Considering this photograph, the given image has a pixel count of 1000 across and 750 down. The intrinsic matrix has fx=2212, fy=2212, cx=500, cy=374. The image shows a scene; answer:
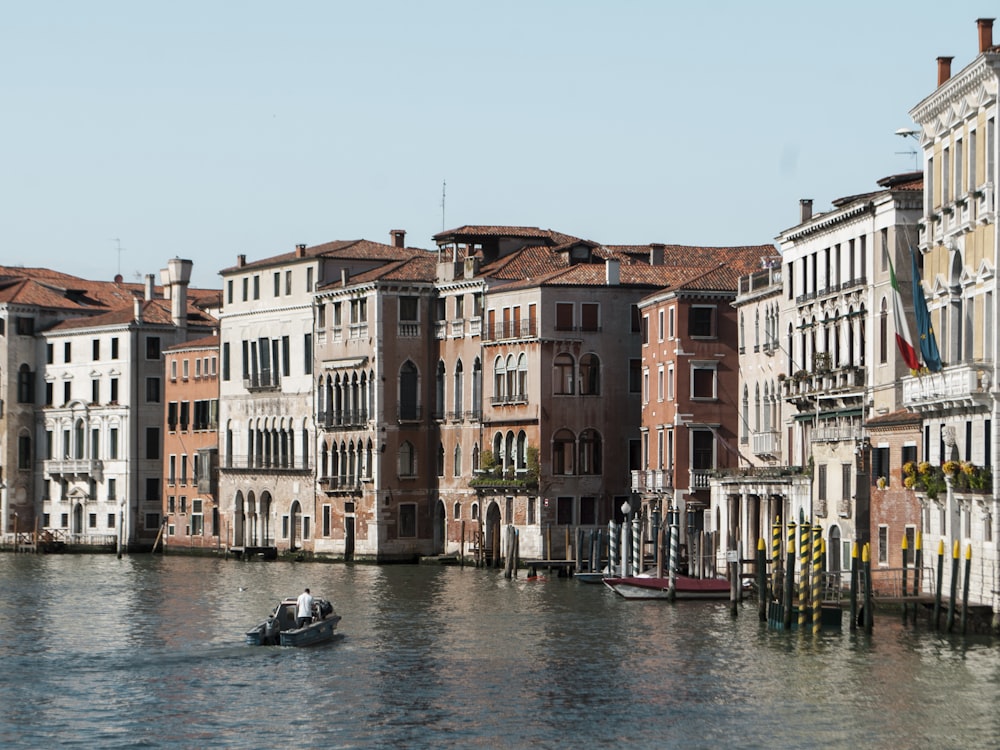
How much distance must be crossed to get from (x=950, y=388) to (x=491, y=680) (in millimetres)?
11543

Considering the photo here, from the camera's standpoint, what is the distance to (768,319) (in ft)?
216

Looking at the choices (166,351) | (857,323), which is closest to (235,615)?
(857,323)

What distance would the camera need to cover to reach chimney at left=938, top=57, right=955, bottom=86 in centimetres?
4950

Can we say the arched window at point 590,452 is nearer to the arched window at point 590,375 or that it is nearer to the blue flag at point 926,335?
the arched window at point 590,375

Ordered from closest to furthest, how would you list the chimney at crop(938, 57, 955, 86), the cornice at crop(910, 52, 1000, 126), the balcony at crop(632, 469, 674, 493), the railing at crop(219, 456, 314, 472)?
the cornice at crop(910, 52, 1000, 126)
the chimney at crop(938, 57, 955, 86)
the balcony at crop(632, 469, 674, 493)
the railing at crop(219, 456, 314, 472)

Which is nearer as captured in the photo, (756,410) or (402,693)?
(402,693)

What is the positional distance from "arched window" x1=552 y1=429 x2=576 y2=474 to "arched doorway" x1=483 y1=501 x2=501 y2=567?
2.90 meters

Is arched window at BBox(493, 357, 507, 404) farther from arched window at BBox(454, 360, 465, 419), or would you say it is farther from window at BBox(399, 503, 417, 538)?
window at BBox(399, 503, 417, 538)

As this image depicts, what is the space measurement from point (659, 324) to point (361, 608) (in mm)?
18731

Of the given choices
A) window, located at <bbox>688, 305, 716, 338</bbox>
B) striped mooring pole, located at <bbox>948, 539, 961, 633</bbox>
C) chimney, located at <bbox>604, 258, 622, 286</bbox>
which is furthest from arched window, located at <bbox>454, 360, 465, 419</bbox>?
striped mooring pole, located at <bbox>948, 539, 961, 633</bbox>

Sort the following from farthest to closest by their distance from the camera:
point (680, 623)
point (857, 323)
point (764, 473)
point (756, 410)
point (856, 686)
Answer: point (756, 410), point (764, 473), point (857, 323), point (680, 623), point (856, 686)

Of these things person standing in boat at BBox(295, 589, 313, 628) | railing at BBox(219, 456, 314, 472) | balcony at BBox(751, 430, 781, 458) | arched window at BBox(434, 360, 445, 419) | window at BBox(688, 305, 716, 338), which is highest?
window at BBox(688, 305, 716, 338)

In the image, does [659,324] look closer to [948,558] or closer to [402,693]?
[948,558]

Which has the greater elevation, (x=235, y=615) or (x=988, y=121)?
(x=988, y=121)
